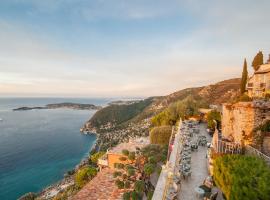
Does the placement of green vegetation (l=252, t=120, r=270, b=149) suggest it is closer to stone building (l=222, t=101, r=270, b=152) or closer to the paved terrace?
stone building (l=222, t=101, r=270, b=152)

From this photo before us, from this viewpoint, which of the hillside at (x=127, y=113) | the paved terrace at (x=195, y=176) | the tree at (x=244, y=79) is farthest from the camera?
the hillside at (x=127, y=113)

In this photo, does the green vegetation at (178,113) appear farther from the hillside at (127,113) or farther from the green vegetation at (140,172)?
the hillside at (127,113)

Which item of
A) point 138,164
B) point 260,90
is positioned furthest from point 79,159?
point 260,90

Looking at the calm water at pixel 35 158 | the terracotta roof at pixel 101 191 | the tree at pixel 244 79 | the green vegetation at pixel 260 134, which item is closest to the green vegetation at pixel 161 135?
the terracotta roof at pixel 101 191

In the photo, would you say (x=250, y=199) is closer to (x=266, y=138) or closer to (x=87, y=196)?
(x=266, y=138)

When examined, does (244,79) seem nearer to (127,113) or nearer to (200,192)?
(200,192)

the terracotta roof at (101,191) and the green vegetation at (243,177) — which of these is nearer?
the green vegetation at (243,177)

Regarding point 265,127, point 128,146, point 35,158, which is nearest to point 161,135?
point 128,146

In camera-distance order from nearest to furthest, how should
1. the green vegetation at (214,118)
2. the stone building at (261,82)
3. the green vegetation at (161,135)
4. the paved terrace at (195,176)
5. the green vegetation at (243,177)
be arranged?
the green vegetation at (243,177)
the paved terrace at (195,176)
the stone building at (261,82)
the green vegetation at (214,118)
the green vegetation at (161,135)

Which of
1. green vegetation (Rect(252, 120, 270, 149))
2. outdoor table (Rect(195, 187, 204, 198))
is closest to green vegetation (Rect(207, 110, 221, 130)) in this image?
green vegetation (Rect(252, 120, 270, 149))
